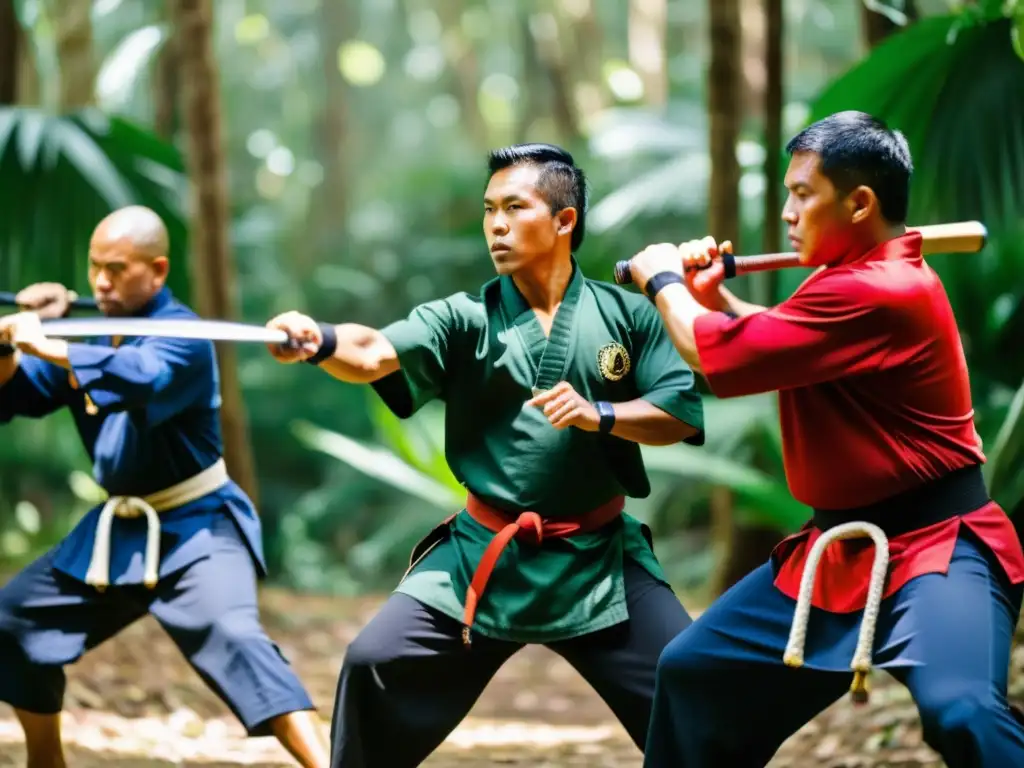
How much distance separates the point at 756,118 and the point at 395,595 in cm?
857

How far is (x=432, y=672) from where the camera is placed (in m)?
3.51

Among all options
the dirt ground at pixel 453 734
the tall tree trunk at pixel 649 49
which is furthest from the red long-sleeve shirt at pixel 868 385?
the tall tree trunk at pixel 649 49

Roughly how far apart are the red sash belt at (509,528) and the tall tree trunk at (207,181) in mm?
3526

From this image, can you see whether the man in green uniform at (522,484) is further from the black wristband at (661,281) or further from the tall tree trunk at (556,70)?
the tall tree trunk at (556,70)

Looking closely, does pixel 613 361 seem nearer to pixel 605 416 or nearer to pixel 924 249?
pixel 605 416

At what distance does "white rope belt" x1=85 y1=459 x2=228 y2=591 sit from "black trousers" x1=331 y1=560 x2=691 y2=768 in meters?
0.91

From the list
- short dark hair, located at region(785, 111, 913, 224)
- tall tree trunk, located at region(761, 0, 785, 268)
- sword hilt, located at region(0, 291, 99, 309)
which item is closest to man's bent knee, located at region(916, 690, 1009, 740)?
short dark hair, located at region(785, 111, 913, 224)

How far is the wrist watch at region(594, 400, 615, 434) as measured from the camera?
10.7 feet

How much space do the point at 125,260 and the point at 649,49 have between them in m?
11.9

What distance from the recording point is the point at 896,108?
536 cm

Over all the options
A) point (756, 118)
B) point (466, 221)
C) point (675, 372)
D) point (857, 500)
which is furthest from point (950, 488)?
point (466, 221)

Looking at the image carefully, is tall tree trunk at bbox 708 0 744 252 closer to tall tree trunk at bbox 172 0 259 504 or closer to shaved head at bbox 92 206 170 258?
tall tree trunk at bbox 172 0 259 504

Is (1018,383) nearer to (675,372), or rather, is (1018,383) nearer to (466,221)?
(675,372)

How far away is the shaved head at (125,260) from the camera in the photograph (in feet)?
13.6
